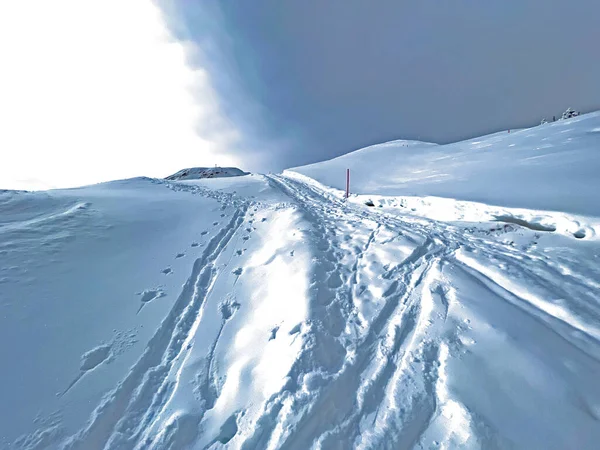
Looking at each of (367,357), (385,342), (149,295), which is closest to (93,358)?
(149,295)

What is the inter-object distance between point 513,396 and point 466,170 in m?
11.4

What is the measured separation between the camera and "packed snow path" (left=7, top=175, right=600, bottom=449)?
8.11 feet

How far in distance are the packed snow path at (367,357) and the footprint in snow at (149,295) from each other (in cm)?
3

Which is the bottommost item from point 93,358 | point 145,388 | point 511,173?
point 145,388

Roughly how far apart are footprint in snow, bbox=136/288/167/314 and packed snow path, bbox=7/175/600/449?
0.09ft

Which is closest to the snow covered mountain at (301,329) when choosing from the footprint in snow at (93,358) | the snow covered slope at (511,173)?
the footprint in snow at (93,358)

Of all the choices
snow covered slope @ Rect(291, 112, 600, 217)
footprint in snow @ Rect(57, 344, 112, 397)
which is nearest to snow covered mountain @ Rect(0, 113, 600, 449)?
footprint in snow @ Rect(57, 344, 112, 397)

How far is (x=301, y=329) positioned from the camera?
11.7 feet

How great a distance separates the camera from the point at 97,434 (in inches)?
102

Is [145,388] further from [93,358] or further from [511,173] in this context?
[511,173]

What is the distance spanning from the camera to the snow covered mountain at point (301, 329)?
99.9 inches

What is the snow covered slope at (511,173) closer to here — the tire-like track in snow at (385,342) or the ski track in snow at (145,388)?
the tire-like track in snow at (385,342)

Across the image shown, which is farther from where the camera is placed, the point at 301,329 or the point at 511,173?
the point at 511,173

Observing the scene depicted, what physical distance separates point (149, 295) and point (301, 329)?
8.86 ft
